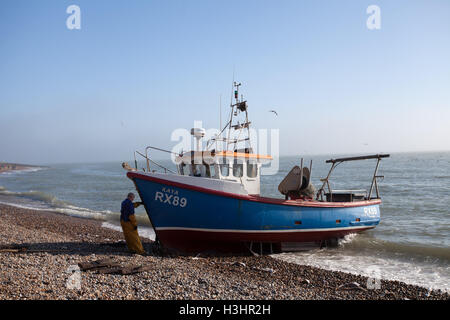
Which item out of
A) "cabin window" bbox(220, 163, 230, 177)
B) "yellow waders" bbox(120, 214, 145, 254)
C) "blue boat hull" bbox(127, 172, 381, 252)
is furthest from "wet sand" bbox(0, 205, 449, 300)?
"cabin window" bbox(220, 163, 230, 177)

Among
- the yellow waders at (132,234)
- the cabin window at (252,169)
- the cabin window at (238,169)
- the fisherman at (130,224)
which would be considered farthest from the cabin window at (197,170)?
the yellow waders at (132,234)

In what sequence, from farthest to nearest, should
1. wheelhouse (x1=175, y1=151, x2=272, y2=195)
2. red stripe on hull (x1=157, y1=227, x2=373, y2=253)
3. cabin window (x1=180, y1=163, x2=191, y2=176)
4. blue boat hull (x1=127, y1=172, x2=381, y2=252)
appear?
cabin window (x1=180, y1=163, x2=191, y2=176), wheelhouse (x1=175, y1=151, x2=272, y2=195), red stripe on hull (x1=157, y1=227, x2=373, y2=253), blue boat hull (x1=127, y1=172, x2=381, y2=252)

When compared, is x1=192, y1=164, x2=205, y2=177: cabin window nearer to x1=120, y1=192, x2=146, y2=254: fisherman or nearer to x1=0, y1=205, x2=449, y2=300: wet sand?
x1=120, y1=192, x2=146, y2=254: fisherman

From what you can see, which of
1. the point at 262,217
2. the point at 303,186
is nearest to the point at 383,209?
the point at 303,186

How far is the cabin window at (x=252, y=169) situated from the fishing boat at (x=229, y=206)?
0.02m

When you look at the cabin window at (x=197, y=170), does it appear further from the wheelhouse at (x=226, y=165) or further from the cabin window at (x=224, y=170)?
the cabin window at (x=224, y=170)

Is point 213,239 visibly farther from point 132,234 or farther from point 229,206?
point 132,234

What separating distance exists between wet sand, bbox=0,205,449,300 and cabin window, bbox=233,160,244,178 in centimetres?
258

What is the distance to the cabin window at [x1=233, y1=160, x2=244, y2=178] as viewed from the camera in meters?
10.4

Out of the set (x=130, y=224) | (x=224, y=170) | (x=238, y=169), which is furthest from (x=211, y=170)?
(x=130, y=224)

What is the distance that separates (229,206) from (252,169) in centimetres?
199

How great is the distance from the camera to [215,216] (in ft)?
30.3

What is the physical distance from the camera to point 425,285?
838 cm
